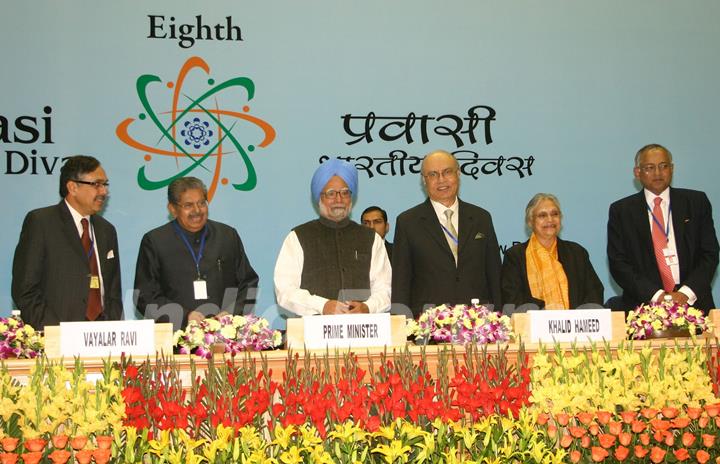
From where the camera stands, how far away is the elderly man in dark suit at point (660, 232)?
484cm

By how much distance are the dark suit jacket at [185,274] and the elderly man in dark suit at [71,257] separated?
0.63ft

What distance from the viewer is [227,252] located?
455 cm

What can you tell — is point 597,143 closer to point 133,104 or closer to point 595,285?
point 595,285

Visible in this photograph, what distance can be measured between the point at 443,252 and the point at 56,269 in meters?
1.96

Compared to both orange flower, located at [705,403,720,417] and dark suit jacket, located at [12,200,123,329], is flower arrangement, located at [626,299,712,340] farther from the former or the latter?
dark suit jacket, located at [12,200,123,329]

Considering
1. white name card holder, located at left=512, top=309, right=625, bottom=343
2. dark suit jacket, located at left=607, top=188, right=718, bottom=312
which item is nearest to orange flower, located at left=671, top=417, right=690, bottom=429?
white name card holder, located at left=512, top=309, right=625, bottom=343

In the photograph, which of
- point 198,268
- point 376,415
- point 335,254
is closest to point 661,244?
point 335,254

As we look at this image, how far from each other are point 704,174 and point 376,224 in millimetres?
2710

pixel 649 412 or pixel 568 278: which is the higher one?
pixel 568 278

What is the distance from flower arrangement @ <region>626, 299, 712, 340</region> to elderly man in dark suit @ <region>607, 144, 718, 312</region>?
1.01 m

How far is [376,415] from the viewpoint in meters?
2.05

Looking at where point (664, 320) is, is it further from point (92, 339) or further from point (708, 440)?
point (92, 339)

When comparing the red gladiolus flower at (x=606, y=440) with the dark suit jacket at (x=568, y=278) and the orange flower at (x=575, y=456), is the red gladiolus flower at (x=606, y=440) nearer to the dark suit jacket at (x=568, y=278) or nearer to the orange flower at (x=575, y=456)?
the orange flower at (x=575, y=456)

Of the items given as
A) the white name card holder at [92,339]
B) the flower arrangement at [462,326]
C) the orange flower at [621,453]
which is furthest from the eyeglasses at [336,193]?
the orange flower at [621,453]
